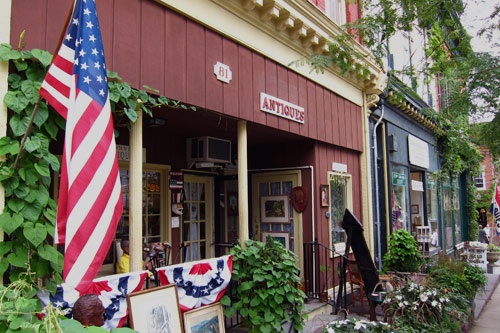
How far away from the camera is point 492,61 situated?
719cm

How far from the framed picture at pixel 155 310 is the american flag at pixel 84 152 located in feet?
4.14

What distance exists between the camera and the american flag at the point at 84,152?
2.71m

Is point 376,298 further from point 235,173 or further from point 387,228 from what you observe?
point 387,228

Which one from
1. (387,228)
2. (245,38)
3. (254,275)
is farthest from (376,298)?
(387,228)

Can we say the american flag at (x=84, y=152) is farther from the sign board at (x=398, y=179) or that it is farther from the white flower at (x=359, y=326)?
the sign board at (x=398, y=179)

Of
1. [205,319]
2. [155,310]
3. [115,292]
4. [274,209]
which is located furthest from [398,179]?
[115,292]

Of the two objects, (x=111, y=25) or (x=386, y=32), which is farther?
(x=386, y=32)

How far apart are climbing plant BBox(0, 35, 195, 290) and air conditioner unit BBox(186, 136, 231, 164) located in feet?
13.4

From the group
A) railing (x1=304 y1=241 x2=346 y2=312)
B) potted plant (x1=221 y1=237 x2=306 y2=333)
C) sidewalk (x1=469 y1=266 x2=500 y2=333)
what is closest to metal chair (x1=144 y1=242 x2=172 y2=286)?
potted plant (x1=221 y1=237 x2=306 y2=333)

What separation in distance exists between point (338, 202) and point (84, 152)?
6.73 m

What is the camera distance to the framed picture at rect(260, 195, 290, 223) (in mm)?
8234

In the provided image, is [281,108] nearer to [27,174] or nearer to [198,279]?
[198,279]

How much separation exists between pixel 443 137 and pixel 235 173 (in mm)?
9949

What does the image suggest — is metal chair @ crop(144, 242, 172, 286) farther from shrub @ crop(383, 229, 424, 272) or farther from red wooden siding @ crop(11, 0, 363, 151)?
shrub @ crop(383, 229, 424, 272)
